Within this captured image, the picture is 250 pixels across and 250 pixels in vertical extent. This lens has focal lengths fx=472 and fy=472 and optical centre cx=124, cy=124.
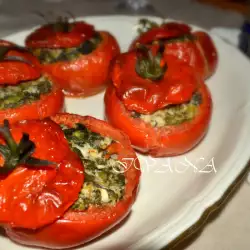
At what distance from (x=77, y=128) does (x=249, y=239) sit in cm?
94

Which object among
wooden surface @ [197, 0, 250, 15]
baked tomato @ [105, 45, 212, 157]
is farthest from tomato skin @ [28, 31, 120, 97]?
wooden surface @ [197, 0, 250, 15]

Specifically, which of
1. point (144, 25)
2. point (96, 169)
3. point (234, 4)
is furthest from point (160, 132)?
point (234, 4)

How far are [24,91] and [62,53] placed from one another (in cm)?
44

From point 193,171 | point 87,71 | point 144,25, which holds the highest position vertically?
point 144,25

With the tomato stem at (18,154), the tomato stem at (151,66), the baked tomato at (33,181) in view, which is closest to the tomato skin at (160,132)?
the tomato stem at (151,66)

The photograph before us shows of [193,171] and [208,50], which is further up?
[208,50]

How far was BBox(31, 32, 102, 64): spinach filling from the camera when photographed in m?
2.78

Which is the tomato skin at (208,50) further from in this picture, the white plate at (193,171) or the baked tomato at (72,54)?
the baked tomato at (72,54)

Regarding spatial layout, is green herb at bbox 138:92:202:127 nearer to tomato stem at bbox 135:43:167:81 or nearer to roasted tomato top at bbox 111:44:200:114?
roasted tomato top at bbox 111:44:200:114

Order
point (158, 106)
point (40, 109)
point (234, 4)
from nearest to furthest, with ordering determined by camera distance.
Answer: point (158, 106) < point (40, 109) < point (234, 4)

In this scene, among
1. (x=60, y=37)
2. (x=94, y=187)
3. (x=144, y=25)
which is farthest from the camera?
(x=144, y=25)

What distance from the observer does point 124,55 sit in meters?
2.61

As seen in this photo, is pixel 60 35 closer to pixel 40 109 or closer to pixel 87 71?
pixel 87 71

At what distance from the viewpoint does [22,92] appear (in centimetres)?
246
